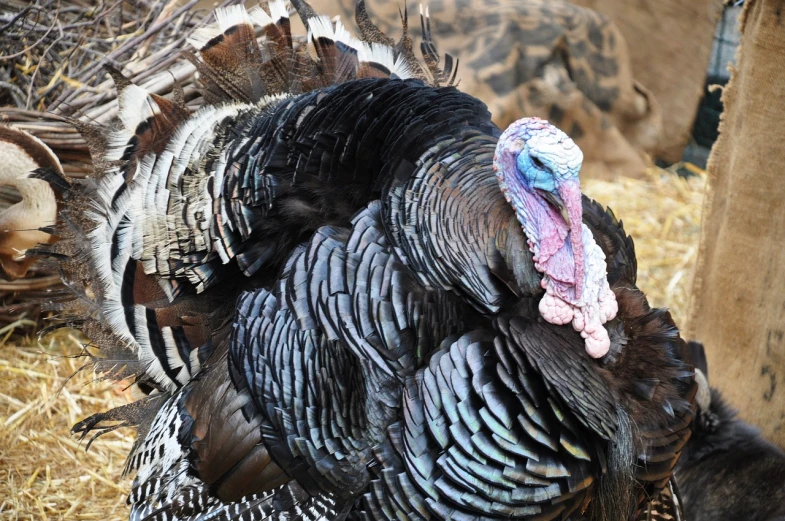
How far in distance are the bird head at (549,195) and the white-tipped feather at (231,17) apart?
1.09 metres

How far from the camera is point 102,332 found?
2449 mm

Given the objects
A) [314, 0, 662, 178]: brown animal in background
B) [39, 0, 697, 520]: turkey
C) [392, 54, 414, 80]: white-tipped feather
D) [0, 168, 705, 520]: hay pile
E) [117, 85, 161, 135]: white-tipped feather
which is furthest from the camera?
[314, 0, 662, 178]: brown animal in background

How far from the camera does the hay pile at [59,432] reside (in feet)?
9.82

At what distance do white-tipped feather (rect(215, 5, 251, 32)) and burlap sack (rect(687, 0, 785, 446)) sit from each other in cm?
168

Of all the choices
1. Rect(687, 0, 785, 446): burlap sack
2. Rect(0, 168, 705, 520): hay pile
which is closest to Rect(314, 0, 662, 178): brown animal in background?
Rect(0, 168, 705, 520): hay pile

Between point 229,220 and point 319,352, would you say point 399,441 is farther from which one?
point 229,220

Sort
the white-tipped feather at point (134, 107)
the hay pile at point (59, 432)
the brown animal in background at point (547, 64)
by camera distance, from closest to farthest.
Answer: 1. the white-tipped feather at point (134, 107)
2. the hay pile at point (59, 432)
3. the brown animal in background at point (547, 64)

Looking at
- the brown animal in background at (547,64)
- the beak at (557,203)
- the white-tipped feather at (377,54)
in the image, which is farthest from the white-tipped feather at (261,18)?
the brown animal in background at (547,64)

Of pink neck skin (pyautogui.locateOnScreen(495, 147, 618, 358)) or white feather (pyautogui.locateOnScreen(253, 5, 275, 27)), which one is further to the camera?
white feather (pyautogui.locateOnScreen(253, 5, 275, 27))

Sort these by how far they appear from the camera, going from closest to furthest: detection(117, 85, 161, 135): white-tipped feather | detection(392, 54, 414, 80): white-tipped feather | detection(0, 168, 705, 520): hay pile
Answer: detection(117, 85, 161, 135): white-tipped feather, detection(392, 54, 414, 80): white-tipped feather, detection(0, 168, 705, 520): hay pile

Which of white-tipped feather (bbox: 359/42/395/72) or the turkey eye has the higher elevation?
the turkey eye

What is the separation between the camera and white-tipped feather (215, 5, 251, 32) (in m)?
2.53

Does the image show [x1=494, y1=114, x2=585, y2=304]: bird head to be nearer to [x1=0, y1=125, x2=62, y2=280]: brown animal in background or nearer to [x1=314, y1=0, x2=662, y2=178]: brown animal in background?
[x1=0, y1=125, x2=62, y2=280]: brown animal in background

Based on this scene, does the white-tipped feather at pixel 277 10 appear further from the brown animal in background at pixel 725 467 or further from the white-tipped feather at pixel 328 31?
the brown animal in background at pixel 725 467
